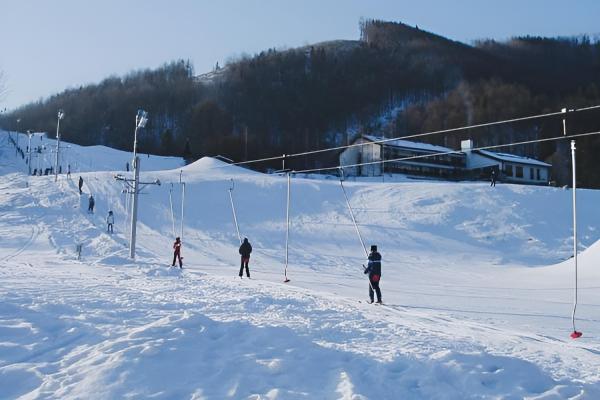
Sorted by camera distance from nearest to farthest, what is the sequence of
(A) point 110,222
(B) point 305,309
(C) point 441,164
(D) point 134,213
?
1. (B) point 305,309
2. (D) point 134,213
3. (A) point 110,222
4. (C) point 441,164

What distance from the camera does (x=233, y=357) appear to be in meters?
6.13

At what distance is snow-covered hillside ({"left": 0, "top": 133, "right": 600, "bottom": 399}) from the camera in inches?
215

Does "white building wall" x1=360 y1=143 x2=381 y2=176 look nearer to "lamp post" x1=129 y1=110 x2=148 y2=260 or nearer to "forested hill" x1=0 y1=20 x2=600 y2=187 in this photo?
"forested hill" x1=0 y1=20 x2=600 y2=187

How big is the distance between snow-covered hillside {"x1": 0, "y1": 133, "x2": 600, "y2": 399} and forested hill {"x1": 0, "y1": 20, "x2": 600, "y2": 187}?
2089 inches

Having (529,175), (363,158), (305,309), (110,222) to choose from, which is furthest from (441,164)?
(305,309)

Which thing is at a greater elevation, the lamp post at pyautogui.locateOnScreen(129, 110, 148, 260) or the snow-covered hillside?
the lamp post at pyautogui.locateOnScreen(129, 110, 148, 260)

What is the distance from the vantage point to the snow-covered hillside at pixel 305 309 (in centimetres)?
545

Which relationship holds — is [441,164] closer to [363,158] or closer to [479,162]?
[479,162]

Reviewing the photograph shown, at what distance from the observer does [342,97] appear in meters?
141

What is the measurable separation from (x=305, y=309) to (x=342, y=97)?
441ft

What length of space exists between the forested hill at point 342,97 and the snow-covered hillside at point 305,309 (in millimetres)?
53070

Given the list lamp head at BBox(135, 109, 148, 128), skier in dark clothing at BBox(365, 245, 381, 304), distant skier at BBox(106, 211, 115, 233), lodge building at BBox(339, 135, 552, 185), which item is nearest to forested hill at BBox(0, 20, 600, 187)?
lodge building at BBox(339, 135, 552, 185)

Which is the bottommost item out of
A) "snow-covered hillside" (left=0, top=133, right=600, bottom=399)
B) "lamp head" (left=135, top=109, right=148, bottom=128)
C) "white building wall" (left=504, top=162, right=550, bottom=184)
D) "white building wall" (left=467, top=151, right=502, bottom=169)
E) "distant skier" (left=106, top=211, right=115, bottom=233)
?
"snow-covered hillside" (left=0, top=133, right=600, bottom=399)

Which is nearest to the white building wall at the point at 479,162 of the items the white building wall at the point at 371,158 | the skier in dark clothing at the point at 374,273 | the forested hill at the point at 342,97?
the white building wall at the point at 371,158
